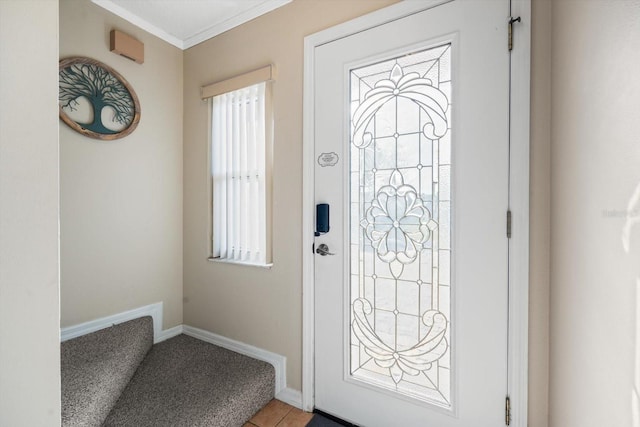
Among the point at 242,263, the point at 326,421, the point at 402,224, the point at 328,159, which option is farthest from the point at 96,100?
the point at 326,421

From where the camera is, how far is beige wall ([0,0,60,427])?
64cm

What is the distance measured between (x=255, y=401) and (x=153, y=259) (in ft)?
4.06

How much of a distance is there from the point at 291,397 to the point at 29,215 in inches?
62.8

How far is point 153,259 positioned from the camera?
7.06ft

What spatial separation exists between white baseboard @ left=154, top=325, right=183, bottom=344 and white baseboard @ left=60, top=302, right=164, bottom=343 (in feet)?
0.06

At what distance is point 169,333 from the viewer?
2219 mm

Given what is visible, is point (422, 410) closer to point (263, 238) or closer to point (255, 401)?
point (255, 401)

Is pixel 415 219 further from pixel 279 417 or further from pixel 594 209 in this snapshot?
pixel 279 417

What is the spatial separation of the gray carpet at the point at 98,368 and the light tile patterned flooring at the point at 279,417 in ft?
2.27

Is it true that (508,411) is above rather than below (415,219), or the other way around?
below

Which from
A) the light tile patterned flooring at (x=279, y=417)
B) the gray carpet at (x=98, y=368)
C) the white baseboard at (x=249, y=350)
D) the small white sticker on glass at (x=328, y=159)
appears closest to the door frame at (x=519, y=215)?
the small white sticker on glass at (x=328, y=159)

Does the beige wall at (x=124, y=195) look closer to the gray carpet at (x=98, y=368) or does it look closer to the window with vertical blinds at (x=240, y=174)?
the gray carpet at (x=98, y=368)

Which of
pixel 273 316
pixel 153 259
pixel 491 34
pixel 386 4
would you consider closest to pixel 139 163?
pixel 153 259

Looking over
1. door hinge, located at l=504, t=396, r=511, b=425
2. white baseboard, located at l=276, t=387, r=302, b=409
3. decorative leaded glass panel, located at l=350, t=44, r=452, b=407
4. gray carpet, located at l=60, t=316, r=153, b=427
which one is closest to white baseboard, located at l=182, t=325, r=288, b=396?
white baseboard, located at l=276, t=387, r=302, b=409
